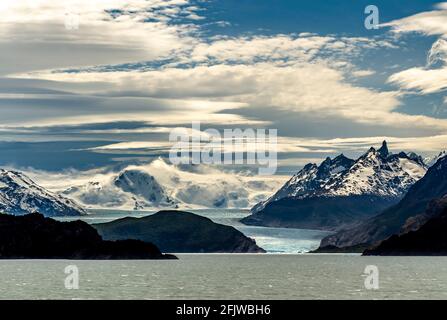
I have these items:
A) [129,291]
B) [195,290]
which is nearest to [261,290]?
[195,290]
